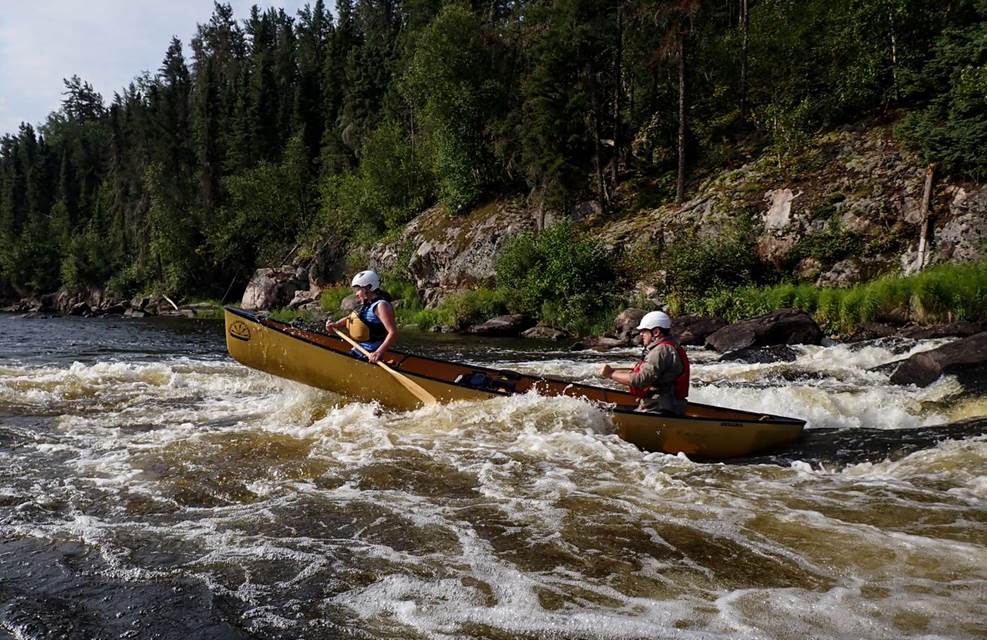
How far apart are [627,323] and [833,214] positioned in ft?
25.7

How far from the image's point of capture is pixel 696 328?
18.4m

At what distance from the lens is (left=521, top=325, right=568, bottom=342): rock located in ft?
73.7

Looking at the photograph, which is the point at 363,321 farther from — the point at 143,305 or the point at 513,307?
the point at 143,305

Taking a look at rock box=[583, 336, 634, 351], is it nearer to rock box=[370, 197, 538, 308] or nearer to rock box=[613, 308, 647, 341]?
rock box=[613, 308, 647, 341]

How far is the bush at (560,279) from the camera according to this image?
23156mm

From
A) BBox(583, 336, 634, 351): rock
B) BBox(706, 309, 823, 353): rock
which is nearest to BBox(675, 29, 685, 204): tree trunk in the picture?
BBox(583, 336, 634, 351): rock

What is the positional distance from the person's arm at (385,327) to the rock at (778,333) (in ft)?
33.3

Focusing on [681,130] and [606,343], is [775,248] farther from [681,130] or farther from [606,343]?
[681,130]

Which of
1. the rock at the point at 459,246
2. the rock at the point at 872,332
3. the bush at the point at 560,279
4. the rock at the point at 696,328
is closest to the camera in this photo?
the rock at the point at 872,332

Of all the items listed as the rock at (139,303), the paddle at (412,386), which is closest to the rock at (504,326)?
the paddle at (412,386)

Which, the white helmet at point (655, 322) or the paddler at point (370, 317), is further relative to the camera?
the paddler at point (370, 317)

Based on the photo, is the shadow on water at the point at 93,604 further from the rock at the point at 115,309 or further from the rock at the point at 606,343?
the rock at the point at 115,309

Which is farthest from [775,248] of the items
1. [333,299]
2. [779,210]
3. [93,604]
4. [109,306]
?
[109,306]

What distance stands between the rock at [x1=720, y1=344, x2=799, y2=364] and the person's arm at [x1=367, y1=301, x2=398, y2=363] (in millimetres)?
8952
